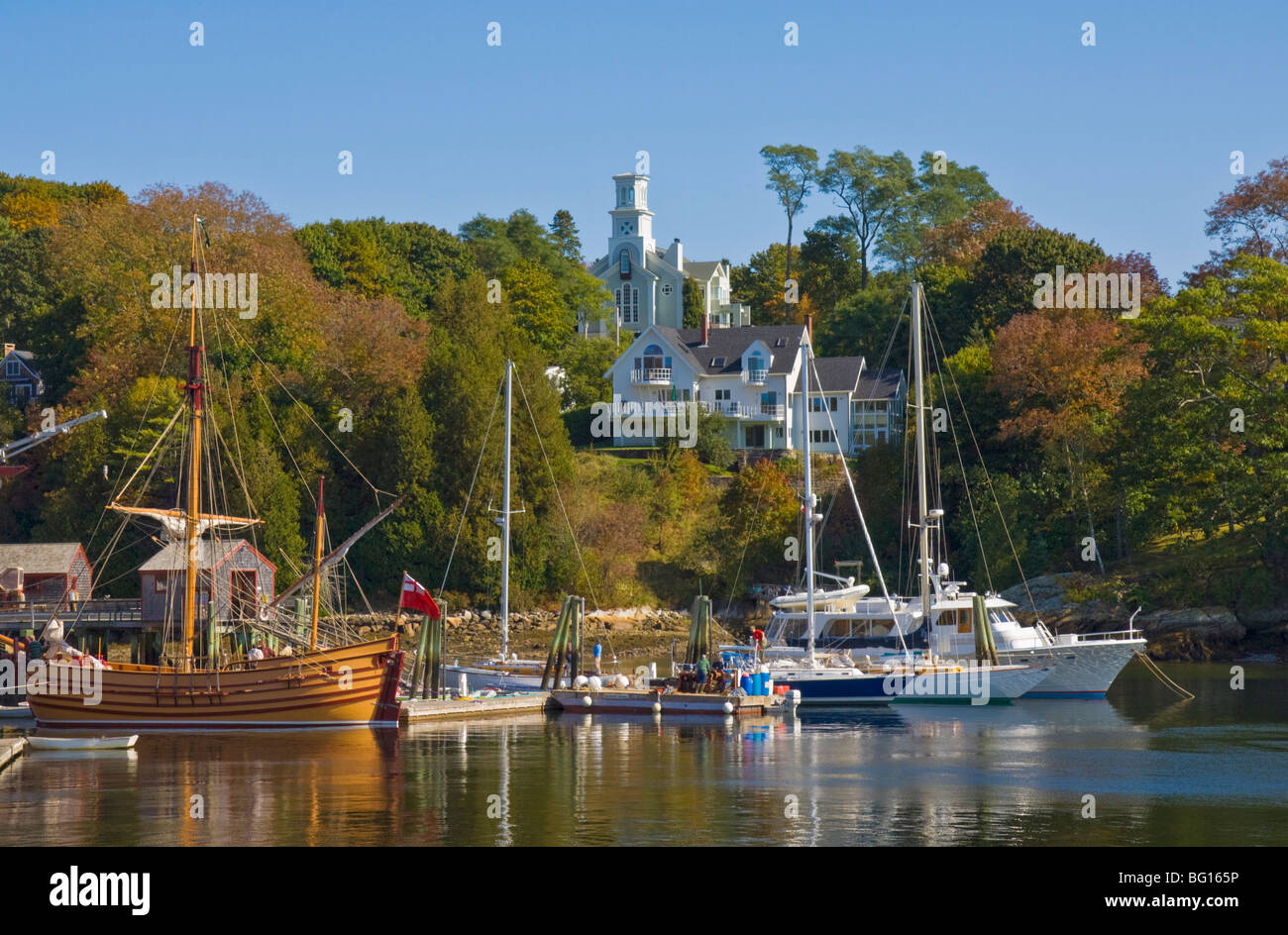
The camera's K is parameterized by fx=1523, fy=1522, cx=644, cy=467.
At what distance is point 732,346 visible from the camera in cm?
10094

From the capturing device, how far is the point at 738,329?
103 meters

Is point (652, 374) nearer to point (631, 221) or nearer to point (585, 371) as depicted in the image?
point (585, 371)

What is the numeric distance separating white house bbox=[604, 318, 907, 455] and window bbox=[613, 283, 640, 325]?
19.2 m

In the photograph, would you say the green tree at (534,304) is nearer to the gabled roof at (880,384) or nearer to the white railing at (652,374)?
the white railing at (652,374)

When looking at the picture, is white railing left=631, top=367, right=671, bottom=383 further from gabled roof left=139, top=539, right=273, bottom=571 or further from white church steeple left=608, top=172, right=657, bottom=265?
gabled roof left=139, top=539, right=273, bottom=571

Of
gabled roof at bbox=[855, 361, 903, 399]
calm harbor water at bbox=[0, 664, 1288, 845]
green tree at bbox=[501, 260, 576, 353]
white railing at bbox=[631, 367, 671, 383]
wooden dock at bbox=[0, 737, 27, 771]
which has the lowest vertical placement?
calm harbor water at bbox=[0, 664, 1288, 845]

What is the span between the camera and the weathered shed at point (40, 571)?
6488cm

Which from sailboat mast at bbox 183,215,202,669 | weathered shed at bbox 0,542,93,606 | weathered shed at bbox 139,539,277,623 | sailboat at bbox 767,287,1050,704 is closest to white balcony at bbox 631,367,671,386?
weathered shed at bbox 139,539,277,623

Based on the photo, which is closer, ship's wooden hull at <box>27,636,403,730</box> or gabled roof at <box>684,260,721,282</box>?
ship's wooden hull at <box>27,636,403,730</box>

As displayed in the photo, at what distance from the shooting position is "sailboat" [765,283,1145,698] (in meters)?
50.2
